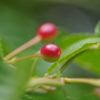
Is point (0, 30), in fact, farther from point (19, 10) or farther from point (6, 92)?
point (6, 92)

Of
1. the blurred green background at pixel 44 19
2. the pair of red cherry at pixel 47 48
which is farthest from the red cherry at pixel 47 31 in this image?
the blurred green background at pixel 44 19

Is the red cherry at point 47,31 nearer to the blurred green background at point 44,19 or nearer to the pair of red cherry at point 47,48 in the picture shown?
the pair of red cherry at point 47,48

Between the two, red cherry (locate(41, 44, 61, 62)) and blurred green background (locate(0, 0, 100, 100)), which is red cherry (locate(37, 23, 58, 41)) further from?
red cherry (locate(41, 44, 61, 62))

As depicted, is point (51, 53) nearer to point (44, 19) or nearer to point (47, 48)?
point (47, 48)

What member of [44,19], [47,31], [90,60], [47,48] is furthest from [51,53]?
[44,19]

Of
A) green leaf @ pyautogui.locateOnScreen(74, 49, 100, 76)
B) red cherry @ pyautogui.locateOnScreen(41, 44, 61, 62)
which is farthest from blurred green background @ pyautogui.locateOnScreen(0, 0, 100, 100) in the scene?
red cherry @ pyautogui.locateOnScreen(41, 44, 61, 62)
